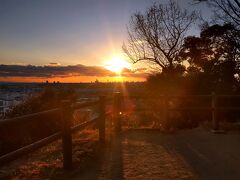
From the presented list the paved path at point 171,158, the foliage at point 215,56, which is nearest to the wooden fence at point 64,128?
the paved path at point 171,158

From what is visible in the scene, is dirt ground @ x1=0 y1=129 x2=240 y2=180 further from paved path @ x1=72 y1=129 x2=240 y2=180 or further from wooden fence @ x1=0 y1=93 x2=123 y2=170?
wooden fence @ x1=0 y1=93 x2=123 y2=170

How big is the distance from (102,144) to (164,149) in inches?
69.2

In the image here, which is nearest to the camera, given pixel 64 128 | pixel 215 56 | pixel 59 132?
pixel 59 132

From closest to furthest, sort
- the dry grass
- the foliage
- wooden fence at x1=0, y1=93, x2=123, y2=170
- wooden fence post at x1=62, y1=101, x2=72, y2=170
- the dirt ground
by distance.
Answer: wooden fence at x1=0, y1=93, x2=123, y2=170 < the dirt ground < the dry grass < wooden fence post at x1=62, y1=101, x2=72, y2=170 < the foliage

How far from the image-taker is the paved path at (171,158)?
793 cm

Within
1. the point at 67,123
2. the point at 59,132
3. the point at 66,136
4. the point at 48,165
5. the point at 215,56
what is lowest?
the point at 48,165

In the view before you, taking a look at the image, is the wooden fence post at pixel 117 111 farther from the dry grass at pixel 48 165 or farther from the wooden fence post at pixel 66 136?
the wooden fence post at pixel 66 136

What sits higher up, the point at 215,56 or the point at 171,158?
the point at 215,56

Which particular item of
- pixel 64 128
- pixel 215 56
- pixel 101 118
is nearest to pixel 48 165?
pixel 64 128

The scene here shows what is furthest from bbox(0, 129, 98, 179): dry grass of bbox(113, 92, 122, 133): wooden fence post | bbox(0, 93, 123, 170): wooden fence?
bbox(113, 92, 122, 133): wooden fence post

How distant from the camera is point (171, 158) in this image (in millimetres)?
9445

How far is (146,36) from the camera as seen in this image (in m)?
25.8

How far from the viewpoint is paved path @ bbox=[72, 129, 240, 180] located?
793 cm

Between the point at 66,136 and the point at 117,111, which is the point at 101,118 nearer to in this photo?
the point at 117,111
